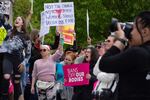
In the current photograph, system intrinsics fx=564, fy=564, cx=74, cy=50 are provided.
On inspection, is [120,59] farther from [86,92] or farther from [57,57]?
[57,57]

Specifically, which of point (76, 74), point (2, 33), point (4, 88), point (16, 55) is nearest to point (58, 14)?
point (16, 55)

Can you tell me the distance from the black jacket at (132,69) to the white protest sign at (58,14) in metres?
8.03

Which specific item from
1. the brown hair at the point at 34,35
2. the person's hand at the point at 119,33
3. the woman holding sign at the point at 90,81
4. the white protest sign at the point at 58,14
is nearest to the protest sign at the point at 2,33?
the woman holding sign at the point at 90,81

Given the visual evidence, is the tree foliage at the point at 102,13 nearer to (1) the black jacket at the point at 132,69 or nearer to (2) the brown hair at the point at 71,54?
(2) the brown hair at the point at 71,54

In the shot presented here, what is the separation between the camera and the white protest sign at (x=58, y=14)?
13.3m

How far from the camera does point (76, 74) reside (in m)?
10.2

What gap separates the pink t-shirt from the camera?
39.7ft

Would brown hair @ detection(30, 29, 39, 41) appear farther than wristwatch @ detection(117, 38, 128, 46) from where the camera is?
Yes

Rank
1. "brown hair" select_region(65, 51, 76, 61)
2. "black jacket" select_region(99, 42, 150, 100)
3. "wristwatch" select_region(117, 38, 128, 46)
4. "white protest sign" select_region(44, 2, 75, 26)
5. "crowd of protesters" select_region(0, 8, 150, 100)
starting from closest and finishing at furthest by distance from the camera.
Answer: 1. "black jacket" select_region(99, 42, 150, 100)
2. "wristwatch" select_region(117, 38, 128, 46)
3. "crowd of protesters" select_region(0, 8, 150, 100)
4. "brown hair" select_region(65, 51, 76, 61)
5. "white protest sign" select_region(44, 2, 75, 26)

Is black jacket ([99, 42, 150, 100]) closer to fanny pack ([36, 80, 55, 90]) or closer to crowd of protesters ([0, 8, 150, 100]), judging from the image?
crowd of protesters ([0, 8, 150, 100])

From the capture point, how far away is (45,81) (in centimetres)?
1215

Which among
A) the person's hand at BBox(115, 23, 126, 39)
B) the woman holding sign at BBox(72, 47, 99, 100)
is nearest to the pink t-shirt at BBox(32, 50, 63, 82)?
the woman holding sign at BBox(72, 47, 99, 100)

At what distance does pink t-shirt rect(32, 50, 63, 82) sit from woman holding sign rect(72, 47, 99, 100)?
68.2 inches

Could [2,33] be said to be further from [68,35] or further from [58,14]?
[68,35]
